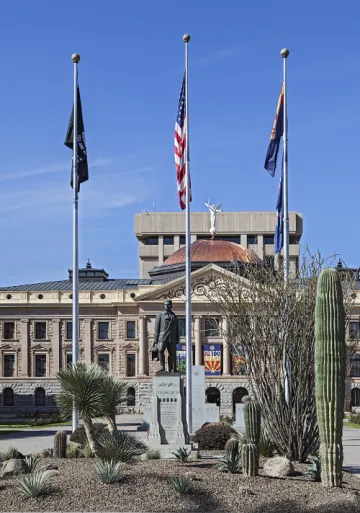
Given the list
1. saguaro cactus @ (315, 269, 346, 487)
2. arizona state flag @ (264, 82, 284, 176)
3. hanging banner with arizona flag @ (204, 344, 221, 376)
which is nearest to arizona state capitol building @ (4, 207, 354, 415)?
hanging banner with arizona flag @ (204, 344, 221, 376)

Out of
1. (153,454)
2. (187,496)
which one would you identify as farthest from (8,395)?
(187,496)

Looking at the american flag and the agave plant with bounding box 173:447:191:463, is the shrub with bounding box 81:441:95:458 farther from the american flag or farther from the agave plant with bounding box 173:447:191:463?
the american flag

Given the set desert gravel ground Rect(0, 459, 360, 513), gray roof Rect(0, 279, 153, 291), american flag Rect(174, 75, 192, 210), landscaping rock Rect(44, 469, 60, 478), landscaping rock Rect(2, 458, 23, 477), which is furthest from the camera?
gray roof Rect(0, 279, 153, 291)

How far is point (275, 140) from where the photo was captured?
119 feet

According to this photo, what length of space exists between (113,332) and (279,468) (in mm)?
69081

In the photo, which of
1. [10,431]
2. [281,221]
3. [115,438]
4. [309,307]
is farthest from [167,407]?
[10,431]

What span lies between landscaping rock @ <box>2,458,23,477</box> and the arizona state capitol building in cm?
5883

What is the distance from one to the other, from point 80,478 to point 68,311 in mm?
70658

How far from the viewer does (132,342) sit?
300 ft

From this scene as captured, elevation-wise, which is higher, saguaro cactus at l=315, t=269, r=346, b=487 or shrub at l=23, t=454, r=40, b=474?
saguaro cactus at l=315, t=269, r=346, b=487

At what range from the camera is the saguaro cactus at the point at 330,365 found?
21422mm

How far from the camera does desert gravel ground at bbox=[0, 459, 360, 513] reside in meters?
19.8

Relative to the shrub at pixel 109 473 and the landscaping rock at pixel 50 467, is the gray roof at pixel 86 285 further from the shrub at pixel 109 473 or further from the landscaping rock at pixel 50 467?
the shrub at pixel 109 473

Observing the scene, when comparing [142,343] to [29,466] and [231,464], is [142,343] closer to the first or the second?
[29,466]
